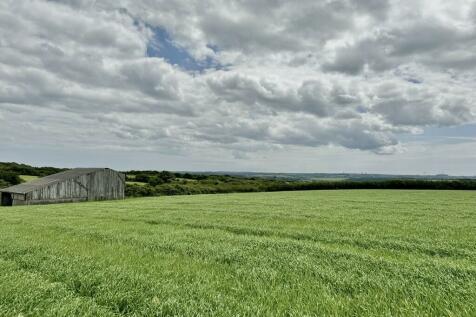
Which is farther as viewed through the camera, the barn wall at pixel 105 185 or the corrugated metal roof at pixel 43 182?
the barn wall at pixel 105 185

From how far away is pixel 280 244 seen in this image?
9.70m

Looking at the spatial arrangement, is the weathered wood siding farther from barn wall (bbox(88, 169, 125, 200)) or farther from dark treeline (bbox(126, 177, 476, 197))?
dark treeline (bbox(126, 177, 476, 197))

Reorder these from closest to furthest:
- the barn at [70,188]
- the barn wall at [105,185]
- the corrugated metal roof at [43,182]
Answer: the barn at [70,188] < the corrugated metal roof at [43,182] < the barn wall at [105,185]

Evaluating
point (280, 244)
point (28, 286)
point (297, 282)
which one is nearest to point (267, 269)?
point (297, 282)

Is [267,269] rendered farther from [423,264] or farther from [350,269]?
[423,264]

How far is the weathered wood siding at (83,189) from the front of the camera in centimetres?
5797

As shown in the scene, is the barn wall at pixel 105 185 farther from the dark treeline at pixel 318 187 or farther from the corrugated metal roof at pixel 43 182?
the dark treeline at pixel 318 187

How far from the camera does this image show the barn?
2256 inches

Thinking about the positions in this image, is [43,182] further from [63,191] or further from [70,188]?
[70,188]

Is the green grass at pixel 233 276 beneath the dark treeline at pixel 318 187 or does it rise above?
above

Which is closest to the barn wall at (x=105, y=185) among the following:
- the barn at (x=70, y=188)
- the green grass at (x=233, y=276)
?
the barn at (x=70, y=188)

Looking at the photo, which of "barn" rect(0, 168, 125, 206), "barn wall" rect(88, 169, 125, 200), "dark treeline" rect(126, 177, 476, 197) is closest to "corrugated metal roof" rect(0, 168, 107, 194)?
"barn" rect(0, 168, 125, 206)

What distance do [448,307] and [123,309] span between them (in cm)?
474

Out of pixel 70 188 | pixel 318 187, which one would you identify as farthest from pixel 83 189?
pixel 318 187
